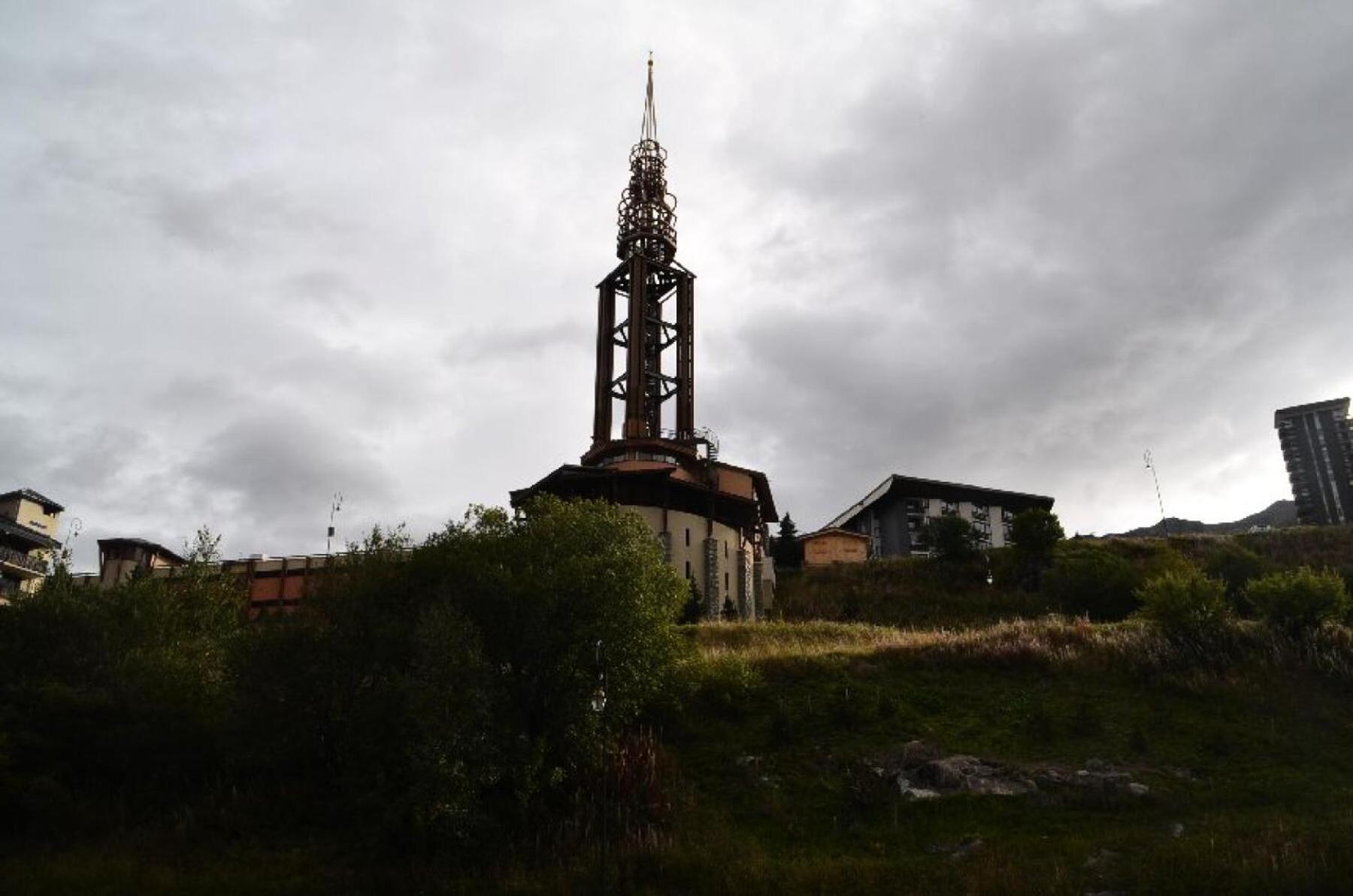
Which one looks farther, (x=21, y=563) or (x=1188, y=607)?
(x=21, y=563)

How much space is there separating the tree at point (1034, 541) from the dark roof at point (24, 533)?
6868 centimetres

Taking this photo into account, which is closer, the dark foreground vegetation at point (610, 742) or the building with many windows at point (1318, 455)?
the dark foreground vegetation at point (610, 742)

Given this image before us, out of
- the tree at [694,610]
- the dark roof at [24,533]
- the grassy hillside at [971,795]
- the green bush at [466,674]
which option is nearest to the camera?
the grassy hillside at [971,795]

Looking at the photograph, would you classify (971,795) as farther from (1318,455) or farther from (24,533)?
(1318,455)

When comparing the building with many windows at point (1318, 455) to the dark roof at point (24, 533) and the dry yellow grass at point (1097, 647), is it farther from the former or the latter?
the dark roof at point (24, 533)

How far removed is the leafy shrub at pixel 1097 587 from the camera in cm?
5291

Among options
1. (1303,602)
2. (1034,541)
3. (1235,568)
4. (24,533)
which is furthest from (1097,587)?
(24,533)

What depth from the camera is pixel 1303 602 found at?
33375 millimetres

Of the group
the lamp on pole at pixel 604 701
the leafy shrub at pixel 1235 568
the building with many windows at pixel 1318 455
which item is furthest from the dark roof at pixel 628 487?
the building with many windows at pixel 1318 455

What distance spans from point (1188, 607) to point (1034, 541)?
1373 inches

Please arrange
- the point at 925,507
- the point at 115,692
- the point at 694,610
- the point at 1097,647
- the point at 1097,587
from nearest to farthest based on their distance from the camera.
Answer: the point at 115,692 → the point at 1097,647 → the point at 1097,587 → the point at 694,610 → the point at 925,507

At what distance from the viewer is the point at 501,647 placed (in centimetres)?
2600

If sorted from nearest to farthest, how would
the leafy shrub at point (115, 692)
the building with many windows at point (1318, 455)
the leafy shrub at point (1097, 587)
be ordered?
the leafy shrub at point (115, 692) < the leafy shrub at point (1097, 587) < the building with many windows at point (1318, 455)

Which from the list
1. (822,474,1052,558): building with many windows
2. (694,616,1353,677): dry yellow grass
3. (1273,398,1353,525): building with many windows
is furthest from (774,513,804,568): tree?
(1273,398,1353,525): building with many windows
